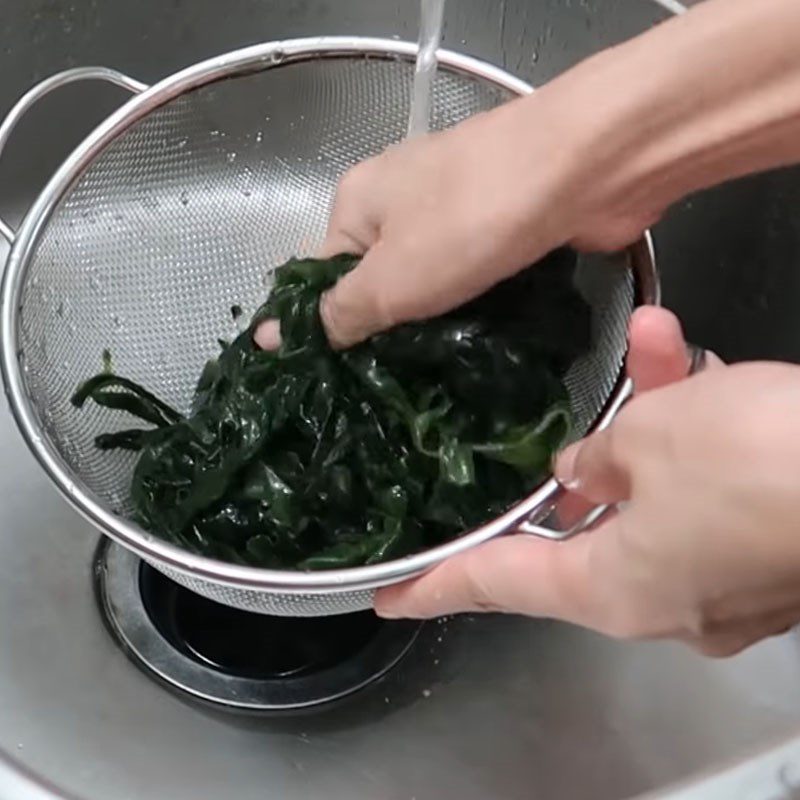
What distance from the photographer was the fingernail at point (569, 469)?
2.09 feet

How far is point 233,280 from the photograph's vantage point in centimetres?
103

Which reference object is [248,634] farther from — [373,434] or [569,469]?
[569,469]

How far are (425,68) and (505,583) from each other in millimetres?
473

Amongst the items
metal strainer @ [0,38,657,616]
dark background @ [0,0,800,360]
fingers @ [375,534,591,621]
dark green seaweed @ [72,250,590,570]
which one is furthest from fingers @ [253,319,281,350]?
dark background @ [0,0,800,360]

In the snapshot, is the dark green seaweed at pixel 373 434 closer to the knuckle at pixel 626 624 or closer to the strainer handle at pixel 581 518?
the strainer handle at pixel 581 518

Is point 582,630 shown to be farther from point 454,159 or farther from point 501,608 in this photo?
point 454,159

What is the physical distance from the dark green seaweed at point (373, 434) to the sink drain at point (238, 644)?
0.11 meters

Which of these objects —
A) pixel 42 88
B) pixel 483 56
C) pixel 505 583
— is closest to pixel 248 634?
pixel 505 583

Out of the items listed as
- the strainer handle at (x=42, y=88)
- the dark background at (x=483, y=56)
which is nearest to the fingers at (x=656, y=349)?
the dark background at (x=483, y=56)

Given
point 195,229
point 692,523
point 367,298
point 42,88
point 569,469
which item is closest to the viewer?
point 692,523

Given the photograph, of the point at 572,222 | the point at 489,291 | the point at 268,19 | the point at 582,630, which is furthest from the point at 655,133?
the point at 268,19

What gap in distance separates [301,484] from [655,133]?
35 centimetres

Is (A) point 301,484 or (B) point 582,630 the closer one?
(A) point 301,484

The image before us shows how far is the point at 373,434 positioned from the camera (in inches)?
32.8
